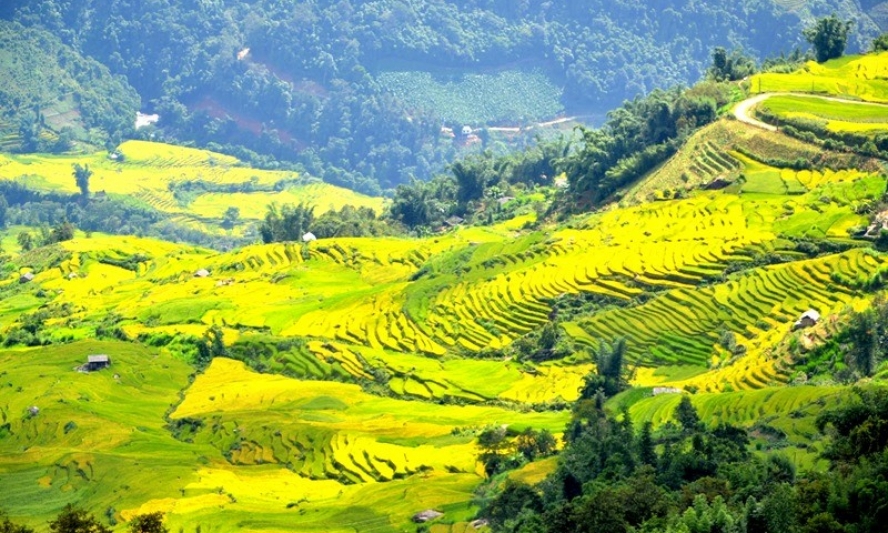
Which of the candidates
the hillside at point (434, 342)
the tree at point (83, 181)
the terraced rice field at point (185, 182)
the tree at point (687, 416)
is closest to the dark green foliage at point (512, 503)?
→ the hillside at point (434, 342)

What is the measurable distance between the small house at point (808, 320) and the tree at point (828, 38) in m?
38.2

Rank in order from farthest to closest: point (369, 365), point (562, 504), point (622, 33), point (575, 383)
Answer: point (622, 33) < point (369, 365) < point (575, 383) < point (562, 504)

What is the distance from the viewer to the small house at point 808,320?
172 ft

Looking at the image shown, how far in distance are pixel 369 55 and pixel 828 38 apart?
341 ft

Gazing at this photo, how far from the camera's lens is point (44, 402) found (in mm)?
56969

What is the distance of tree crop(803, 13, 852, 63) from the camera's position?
8719 centimetres

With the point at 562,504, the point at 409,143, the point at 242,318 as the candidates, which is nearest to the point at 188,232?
the point at 409,143

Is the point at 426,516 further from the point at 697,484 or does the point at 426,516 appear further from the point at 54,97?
the point at 54,97

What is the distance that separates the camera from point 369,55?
185625 mm

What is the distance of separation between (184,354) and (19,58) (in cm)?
12174

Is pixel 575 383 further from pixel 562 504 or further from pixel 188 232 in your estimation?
pixel 188 232

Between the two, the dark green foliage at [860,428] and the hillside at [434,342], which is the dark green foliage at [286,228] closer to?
the hillside at [434,342]

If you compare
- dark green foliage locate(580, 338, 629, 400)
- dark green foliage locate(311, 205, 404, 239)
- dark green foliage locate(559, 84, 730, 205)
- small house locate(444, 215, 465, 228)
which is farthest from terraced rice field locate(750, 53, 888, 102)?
dark green foliage locate(580, 338, 629, 400)

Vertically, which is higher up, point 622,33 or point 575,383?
point 575,383
